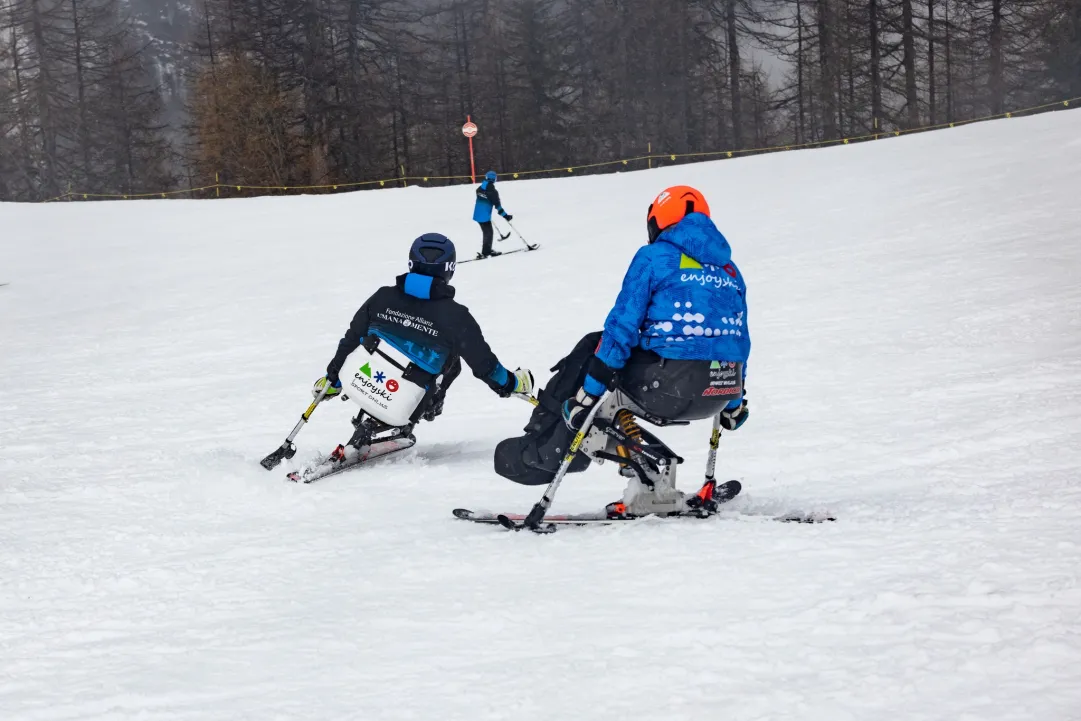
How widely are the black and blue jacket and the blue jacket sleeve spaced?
176 centimetres

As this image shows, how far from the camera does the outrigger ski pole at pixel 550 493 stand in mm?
4359

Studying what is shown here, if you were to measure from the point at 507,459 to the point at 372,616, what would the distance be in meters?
1.38

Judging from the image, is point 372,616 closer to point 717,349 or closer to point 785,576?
point 785,576

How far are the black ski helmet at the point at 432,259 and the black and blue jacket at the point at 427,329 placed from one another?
0.05 m

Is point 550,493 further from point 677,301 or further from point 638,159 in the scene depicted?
point 638,159

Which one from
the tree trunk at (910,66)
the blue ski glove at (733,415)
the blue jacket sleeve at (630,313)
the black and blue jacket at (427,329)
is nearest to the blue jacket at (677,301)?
the blue jacket sleeve at (630,313)

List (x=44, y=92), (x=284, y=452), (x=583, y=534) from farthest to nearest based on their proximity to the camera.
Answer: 1. (x=44, y=92)
2. (x=284, y=452)
3. (x=583, y=534)

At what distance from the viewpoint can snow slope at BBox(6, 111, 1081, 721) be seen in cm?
284

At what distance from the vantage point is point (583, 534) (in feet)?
14.5

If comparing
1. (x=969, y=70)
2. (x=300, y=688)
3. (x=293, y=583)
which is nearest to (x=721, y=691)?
(x=300, y=688)

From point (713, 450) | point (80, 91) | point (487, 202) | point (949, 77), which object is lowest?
point (713, 450)

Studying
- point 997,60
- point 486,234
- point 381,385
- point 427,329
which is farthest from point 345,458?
point 997,60

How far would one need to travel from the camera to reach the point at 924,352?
8.23m

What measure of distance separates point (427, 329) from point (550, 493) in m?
1.91
